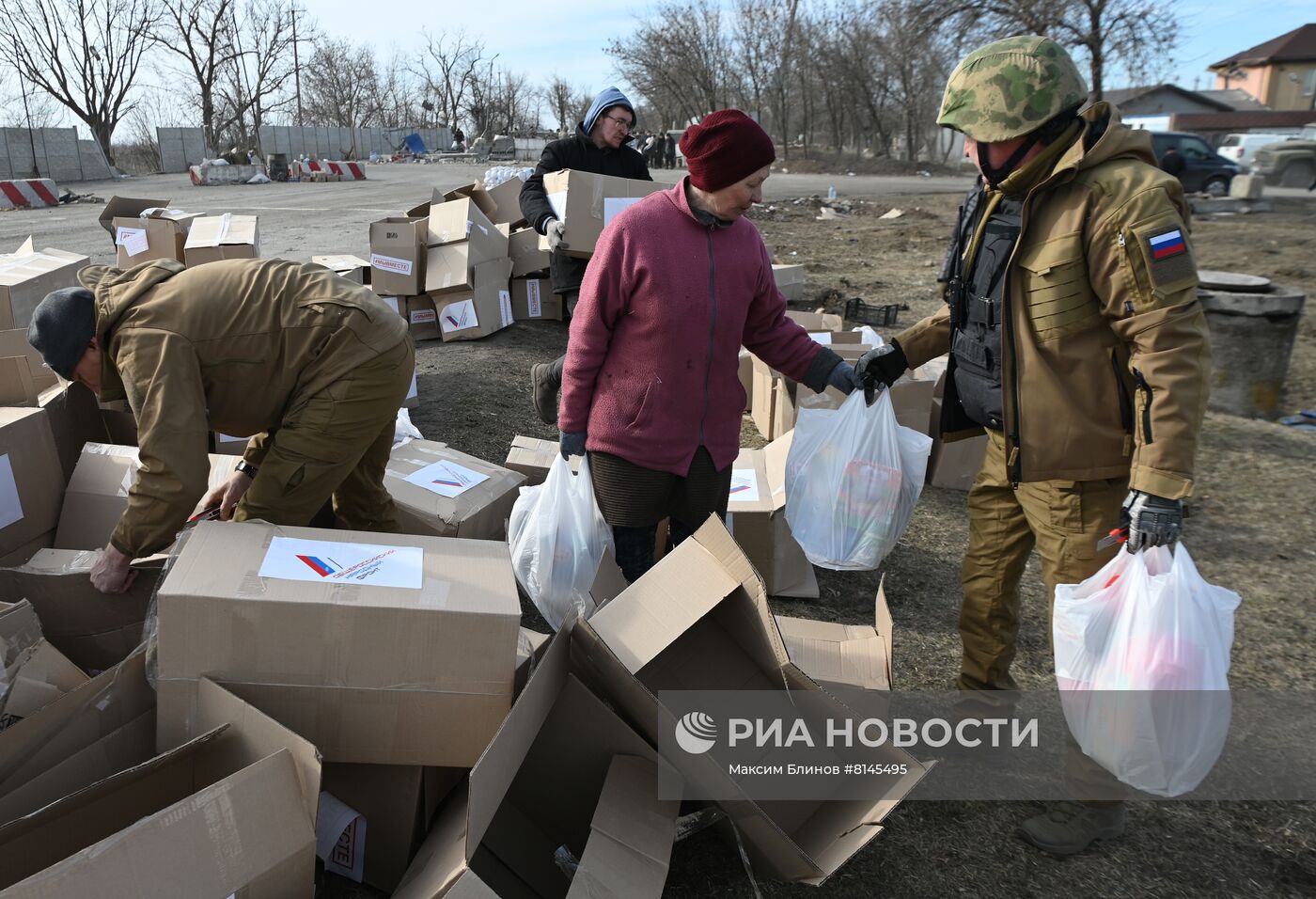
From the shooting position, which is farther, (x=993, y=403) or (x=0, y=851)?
(x=993, y=403)

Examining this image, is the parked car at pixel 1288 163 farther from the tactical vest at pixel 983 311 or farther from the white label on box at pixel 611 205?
the tactical vest at pixel 983 311

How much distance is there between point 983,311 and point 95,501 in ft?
8.48

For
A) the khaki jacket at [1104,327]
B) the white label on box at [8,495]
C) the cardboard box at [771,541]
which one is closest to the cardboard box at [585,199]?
the cardboard box at [771,541]

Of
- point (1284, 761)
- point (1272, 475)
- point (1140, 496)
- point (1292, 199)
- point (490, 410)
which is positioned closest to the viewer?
point (1140, 496)

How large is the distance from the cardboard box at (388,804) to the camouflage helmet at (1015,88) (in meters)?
1.74

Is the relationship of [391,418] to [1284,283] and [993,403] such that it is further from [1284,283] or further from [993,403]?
[1284,283]

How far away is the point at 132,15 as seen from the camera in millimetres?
29359

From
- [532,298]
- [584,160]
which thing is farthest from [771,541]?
[532,298]

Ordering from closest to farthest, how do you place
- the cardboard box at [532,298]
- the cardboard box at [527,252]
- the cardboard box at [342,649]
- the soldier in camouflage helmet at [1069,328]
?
the cardboard box at [342,649] < the soldier in camouflage helmet at [1069,328] < the cardboard box at [527,252] < the cardboard box at [532,298]

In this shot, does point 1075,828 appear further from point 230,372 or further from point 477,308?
point 477,308

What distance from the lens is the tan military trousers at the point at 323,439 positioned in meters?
2.10

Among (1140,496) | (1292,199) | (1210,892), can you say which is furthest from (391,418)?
(1292,199)

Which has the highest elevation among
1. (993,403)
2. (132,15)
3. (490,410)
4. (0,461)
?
(132,15)

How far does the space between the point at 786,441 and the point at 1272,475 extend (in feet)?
9.19
